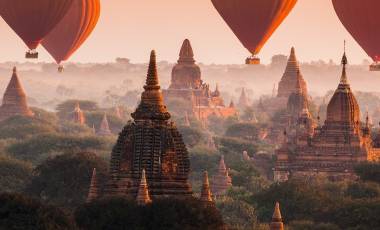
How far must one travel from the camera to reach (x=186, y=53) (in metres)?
148

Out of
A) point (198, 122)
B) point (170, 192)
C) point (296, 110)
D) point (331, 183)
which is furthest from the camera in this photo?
point (198, 122)

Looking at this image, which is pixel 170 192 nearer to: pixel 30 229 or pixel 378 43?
pixel 30 229

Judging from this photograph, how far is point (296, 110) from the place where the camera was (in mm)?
124438

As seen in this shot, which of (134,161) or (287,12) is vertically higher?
(287,12)

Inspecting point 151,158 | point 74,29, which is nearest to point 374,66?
point 74,29

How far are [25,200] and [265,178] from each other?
147ft

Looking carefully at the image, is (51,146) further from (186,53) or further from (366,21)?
(186,53)

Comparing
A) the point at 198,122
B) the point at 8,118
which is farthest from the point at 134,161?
the point at 198,122

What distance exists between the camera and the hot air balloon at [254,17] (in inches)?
3538

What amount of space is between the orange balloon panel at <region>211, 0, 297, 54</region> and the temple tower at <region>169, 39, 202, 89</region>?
55812 millimetres

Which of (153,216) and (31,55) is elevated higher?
(31,55)

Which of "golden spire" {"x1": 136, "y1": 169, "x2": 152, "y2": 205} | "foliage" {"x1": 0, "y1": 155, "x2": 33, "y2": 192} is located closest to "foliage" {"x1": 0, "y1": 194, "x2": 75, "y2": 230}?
"golden spire" {"x1": 136, "y1": 169, "x2": 152, "y2": 205}

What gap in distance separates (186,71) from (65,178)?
7588cm

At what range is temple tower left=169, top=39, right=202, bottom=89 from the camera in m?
148
